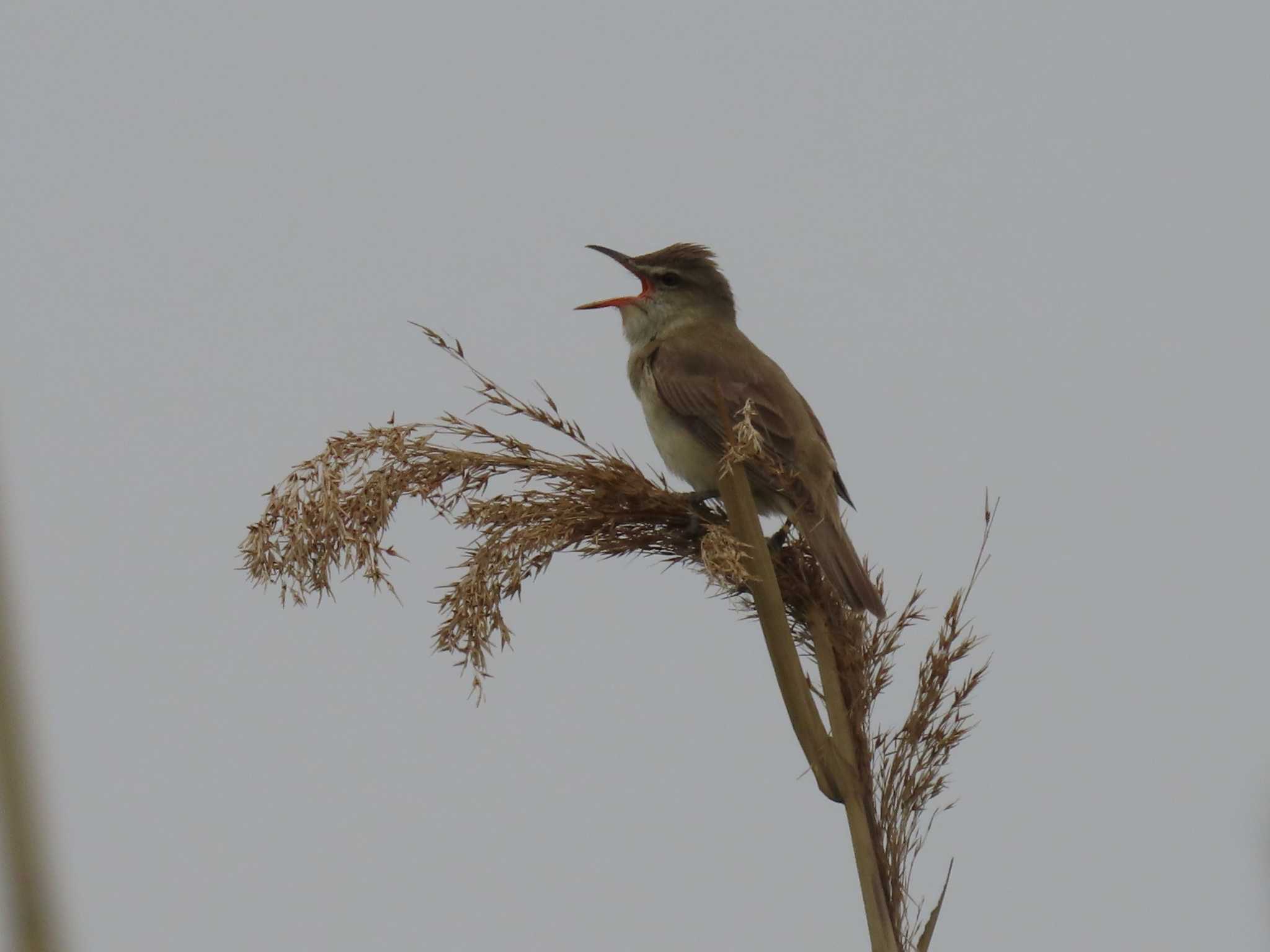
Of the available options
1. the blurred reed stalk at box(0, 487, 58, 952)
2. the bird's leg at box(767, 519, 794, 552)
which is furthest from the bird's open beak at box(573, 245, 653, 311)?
the blurred reed stalk at box(0, 487, 58, 952)

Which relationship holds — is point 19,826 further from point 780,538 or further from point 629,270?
point 629,270

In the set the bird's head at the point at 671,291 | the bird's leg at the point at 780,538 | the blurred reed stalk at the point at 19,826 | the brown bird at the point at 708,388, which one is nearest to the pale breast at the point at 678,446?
the brown bird at the point at 708,388

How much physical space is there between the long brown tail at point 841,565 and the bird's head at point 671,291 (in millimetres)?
2475

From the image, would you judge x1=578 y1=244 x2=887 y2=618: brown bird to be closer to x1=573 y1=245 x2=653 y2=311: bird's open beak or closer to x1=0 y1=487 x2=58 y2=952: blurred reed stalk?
x1=573 y1=245 x2=653 y2=311: bird's open beak

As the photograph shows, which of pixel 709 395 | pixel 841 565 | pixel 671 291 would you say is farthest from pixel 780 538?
pixel 671 291

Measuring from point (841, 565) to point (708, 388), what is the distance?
1.99m

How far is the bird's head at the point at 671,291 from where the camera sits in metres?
6.02

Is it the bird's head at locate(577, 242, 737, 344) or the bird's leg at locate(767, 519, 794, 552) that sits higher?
the bird's head at locate(577, 242, 737, 344)

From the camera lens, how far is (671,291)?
6.09 metres

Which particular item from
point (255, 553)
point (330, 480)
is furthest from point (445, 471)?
point (255, 553)

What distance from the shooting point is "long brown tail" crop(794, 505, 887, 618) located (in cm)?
297

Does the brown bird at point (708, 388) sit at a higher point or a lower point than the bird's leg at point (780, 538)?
higher

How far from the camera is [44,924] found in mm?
583

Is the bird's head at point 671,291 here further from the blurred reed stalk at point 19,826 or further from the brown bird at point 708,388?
the blurred reed stalk at point 19,826
